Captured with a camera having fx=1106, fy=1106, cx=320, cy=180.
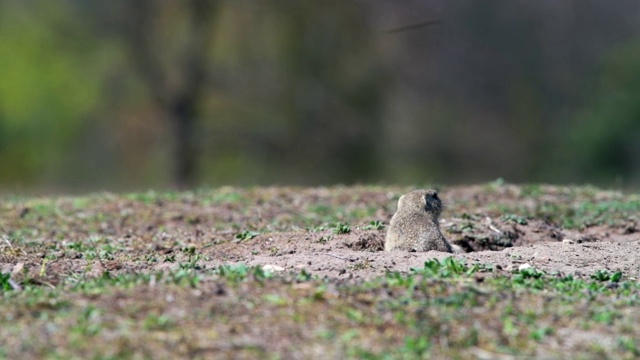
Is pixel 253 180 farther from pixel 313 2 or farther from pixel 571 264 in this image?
pixel 571 264

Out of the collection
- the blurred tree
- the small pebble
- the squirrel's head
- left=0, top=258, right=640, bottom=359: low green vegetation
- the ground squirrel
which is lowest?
left=0, top=258, right=640, bottom=359: low green vegetation

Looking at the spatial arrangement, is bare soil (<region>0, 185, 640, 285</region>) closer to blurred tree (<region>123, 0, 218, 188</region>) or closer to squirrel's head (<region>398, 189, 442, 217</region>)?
squirrel's head (<region>398, 189, 442, 217</region>)

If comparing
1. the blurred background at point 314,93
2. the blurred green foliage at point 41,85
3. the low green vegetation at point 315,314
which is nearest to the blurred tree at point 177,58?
the blurred background at point 314,93

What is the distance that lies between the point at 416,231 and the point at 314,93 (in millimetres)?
22287

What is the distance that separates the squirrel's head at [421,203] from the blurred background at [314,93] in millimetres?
17536

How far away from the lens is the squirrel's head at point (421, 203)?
9547 mm

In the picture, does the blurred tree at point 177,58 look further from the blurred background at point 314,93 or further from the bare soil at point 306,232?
the bare soil at point 306,232

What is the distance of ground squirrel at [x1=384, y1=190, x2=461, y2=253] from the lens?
927 centimetres

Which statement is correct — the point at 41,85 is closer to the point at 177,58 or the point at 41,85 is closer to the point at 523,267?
the point at 177,58

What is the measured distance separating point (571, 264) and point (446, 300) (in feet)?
7.49

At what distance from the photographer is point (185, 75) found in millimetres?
28203

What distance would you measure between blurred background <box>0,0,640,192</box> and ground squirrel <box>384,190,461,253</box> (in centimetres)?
1772

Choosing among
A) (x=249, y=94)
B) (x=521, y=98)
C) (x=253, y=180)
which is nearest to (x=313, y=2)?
(x=249, y=94)

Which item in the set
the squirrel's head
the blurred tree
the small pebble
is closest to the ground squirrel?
the squirrel's head
